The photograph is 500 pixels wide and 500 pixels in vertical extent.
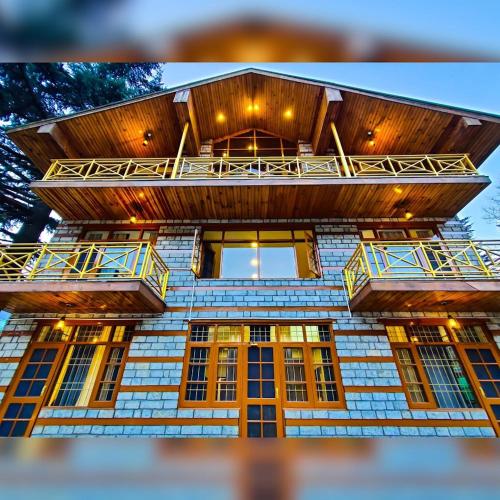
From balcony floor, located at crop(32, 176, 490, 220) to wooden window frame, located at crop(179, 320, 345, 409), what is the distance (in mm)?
3682

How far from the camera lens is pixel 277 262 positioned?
9.16 meters

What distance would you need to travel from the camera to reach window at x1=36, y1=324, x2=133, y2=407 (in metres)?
7.16

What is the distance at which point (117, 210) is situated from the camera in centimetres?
956

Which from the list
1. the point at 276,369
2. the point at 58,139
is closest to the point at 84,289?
the point at 276,369

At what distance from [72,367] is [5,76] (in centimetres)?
1411

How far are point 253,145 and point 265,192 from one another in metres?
4.20

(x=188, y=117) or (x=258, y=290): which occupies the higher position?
(x=188, y=117)

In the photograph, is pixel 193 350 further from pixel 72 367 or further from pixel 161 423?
pixel 72 367

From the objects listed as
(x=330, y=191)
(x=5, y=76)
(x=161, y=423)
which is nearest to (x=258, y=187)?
(x=330, y=191)

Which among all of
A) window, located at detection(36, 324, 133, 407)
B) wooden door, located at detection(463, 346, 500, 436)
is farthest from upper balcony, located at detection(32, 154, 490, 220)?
wooden door, located at detection(463, 346, 500, 436)

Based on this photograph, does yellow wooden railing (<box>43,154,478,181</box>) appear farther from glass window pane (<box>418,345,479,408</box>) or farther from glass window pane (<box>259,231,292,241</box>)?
glass window pane (<box>418,345,479,408</box>)

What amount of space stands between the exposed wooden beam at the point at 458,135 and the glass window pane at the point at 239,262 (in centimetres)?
779

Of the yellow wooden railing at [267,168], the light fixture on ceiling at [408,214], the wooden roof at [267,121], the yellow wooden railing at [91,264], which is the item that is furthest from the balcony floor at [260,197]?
the wooden roof at [267,121]

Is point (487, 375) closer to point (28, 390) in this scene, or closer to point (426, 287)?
point (426, 287)
